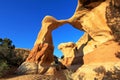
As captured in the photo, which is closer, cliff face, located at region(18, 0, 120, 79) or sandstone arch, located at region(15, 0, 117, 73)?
cliff face, located at region(18, 0, 120, 79)

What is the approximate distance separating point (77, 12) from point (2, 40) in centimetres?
757

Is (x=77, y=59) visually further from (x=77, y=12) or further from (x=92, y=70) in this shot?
(x=92, y=70)

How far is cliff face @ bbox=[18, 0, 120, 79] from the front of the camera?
15984 millimetres

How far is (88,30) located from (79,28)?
329cm

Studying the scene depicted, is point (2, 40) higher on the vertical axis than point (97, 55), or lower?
higher

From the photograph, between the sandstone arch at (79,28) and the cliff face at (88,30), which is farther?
the sandstone arch at (79,28)

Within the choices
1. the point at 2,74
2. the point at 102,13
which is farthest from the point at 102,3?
the point at 2,74

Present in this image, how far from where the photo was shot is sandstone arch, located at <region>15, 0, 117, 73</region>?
1725 centimetres

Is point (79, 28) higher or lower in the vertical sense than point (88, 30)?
higher

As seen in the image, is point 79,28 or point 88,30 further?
point 79,28

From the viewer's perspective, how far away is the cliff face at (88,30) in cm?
1598

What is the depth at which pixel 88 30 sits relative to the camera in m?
19.3

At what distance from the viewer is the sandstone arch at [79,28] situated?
56.6 ft

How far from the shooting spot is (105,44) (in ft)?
52.9
